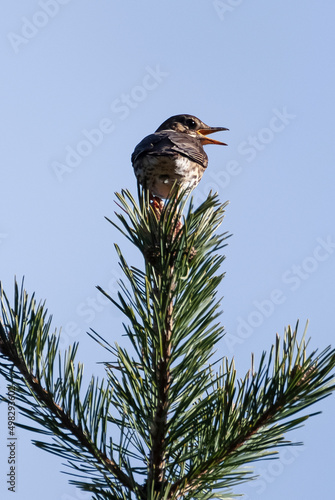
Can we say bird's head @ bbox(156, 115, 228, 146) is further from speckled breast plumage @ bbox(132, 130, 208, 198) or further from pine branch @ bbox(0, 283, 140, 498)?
pine branch @ bbox(0, 283, 140, 498)

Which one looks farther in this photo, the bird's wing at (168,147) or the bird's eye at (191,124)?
the bird's eye at (191,124)

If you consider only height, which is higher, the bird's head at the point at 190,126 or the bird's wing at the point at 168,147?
the bird's head at the point at 190,126

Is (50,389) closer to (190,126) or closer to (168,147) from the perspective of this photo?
(168,147)

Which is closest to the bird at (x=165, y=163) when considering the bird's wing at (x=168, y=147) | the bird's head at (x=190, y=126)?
the bird's wing at (x=168, y=147)

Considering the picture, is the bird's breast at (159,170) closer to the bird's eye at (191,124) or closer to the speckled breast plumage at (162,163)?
the speckled breast plumage at (162,163)

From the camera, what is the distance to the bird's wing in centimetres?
435

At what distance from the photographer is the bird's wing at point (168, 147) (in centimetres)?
435

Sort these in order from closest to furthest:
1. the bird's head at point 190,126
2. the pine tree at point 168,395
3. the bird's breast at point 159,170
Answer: the pine tree at point 168,395, the bird's breast at point 159,170, the bird's head at point 190,126

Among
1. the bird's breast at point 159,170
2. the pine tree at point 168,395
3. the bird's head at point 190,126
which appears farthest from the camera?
the bird's head at point 190,126

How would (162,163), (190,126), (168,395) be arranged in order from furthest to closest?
(190,126) < (162,163) < (168,395)

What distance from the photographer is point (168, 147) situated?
4426 mm

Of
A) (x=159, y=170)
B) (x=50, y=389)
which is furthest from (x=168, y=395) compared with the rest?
(x=159, y=170)

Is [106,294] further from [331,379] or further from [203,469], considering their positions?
[331,379]

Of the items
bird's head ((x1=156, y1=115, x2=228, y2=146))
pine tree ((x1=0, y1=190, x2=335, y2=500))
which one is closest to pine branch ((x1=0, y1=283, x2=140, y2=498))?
pine tree ((x1=0, y1=190, x2=335, y2=500))
